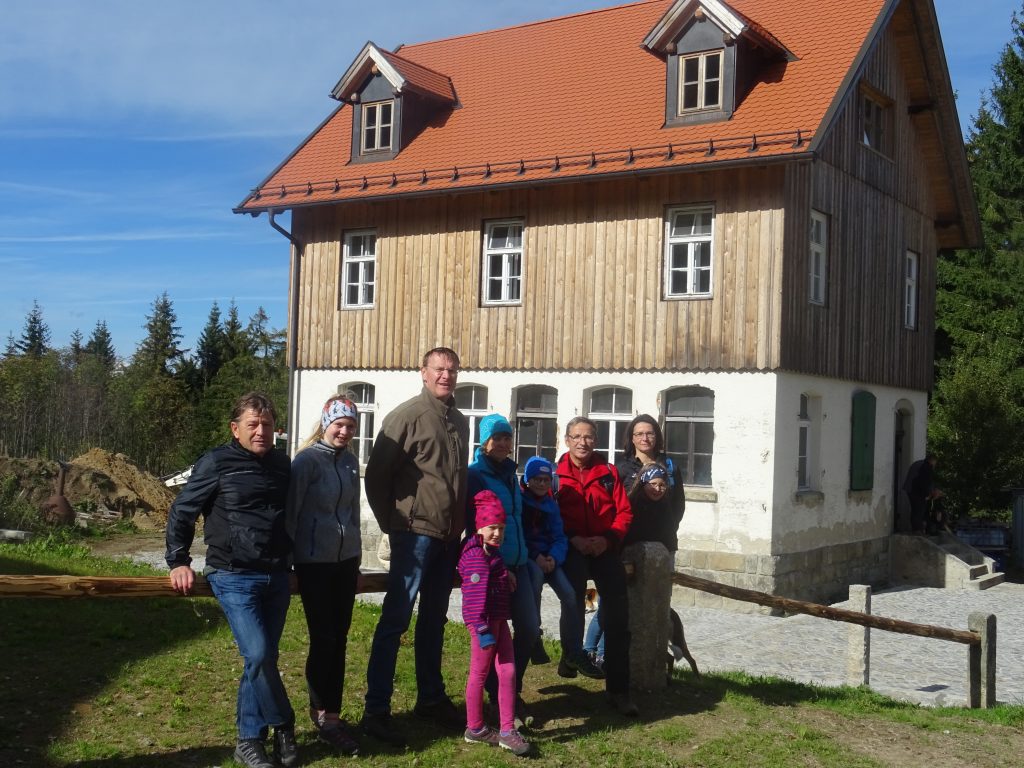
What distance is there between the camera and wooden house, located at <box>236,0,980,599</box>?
50.9 feet

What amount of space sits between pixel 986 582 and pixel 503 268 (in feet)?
29.1

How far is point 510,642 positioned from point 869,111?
45.4ft

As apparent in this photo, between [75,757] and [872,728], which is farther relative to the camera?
[872,728]

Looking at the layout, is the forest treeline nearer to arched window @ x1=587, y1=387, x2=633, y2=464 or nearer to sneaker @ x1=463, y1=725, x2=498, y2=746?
arched window @ x1=587, y1=387, x2=633, y2=464

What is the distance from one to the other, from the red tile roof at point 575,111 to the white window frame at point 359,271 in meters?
0.78

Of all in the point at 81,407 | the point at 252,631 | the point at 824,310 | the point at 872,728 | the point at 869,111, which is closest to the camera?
the point at 252,631

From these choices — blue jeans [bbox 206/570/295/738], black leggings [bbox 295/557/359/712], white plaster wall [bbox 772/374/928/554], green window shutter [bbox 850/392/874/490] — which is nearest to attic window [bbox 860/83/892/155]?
white plaster wall [bbox 772/374/928/554]

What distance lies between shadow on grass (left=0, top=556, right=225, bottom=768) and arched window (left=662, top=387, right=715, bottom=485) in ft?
23.8

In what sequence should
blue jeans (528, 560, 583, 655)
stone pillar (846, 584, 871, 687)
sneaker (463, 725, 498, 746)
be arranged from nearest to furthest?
sneaker (463, 725, 498, 746) < blue jeans (528, 560, 583, 655) < stone pillar (846, 584, 871, 687)

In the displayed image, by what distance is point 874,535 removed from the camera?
18750 millimetres

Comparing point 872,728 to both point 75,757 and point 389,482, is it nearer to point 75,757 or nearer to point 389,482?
point 389,482

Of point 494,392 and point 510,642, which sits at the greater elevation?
point 494,392

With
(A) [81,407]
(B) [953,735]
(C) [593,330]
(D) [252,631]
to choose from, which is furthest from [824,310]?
(A) [81,407]

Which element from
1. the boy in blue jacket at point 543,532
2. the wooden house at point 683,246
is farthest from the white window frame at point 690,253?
the boy in blue jacket at point 543,532
